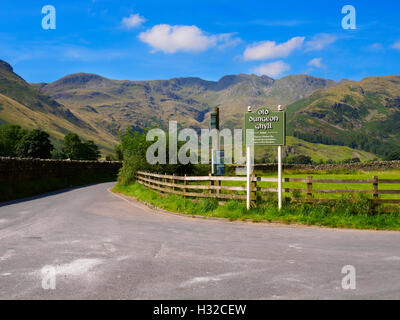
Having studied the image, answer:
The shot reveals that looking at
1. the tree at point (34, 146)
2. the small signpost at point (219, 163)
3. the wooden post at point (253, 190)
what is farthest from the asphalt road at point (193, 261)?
the tree at point (34, 146)

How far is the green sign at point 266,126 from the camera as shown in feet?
48.8

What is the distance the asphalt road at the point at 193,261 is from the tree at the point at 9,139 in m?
96.6

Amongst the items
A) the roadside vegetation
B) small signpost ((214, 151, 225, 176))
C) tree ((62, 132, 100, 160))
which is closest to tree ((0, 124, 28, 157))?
tree ((62, 132, 100, 160))

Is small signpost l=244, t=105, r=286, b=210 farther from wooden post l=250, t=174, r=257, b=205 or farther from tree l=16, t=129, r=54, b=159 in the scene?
tree l=16, t=129, r=54, b=159

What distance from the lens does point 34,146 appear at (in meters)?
93.4

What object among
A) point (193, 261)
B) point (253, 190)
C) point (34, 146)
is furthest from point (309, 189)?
point (34, 146)

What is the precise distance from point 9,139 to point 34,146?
1553cm

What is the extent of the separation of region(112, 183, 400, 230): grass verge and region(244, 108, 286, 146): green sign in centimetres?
251

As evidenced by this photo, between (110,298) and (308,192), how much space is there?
1029 cm

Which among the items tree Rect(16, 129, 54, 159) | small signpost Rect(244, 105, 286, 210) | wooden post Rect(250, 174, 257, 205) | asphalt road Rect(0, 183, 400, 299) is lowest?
asphalt road Rect(0, 183, 400, 299)

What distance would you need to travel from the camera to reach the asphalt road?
5.59 m

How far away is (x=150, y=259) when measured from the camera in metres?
7.70

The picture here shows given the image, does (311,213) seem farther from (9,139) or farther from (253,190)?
(9,139)
